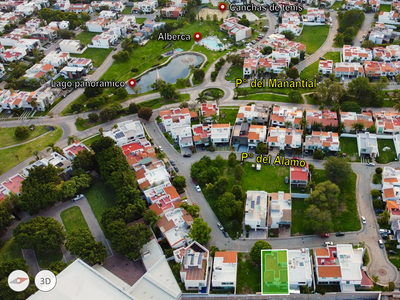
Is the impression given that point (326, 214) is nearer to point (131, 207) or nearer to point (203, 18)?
point (131, 207)

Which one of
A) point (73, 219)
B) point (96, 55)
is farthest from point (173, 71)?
point (73, 219)

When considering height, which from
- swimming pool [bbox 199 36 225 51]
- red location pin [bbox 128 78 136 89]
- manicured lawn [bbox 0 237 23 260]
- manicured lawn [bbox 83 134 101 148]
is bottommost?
manicured lawn [bbox 0 237 23 260]

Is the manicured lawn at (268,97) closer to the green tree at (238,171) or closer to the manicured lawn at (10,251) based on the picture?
the green tree at (238,171)

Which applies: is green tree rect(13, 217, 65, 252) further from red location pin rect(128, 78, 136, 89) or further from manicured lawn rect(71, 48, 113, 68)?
manicured lawn rect(71, 48, 113, 68)

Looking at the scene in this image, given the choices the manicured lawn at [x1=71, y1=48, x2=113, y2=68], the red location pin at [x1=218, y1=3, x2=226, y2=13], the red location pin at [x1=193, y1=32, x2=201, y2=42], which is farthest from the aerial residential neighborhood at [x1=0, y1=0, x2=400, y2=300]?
the red location pin at [x1=218, y1=3, x2=226, y2=13]

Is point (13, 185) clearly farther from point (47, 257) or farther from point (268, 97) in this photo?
point (268, 97)

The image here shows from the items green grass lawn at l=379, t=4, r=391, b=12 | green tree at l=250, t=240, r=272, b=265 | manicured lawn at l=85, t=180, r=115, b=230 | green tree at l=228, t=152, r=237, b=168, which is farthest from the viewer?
green grass lawn at l=379, t=4, r=391, b=12
